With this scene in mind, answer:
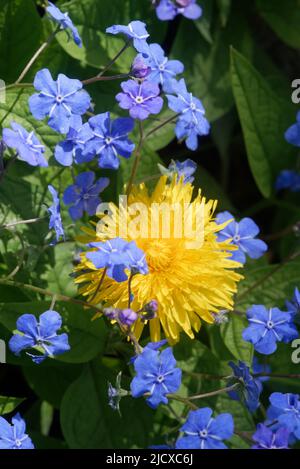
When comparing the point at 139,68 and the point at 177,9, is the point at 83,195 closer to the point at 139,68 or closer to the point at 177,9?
the point at 139,68

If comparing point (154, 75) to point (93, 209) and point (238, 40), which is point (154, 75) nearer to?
point (93, 209)

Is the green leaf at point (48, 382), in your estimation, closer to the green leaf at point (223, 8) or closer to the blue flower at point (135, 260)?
the blue flower at point (135, 260)

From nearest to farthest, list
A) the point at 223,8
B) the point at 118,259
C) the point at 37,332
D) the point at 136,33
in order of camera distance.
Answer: the point at 118,259
the point at 37,332
the point at 136,33
the point at 223,8

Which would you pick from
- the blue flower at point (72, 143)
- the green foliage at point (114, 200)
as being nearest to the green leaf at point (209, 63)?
the green foliage at point (114, 200)

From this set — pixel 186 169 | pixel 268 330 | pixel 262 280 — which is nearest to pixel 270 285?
pixel 262 280

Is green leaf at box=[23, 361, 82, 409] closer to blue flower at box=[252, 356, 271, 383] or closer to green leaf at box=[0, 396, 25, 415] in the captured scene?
green leaf at box=[0, 396, 25, 415]

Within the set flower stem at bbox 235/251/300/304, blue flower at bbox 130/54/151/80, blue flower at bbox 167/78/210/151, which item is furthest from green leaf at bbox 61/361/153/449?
blue flower at bbox 130/54/151/80
